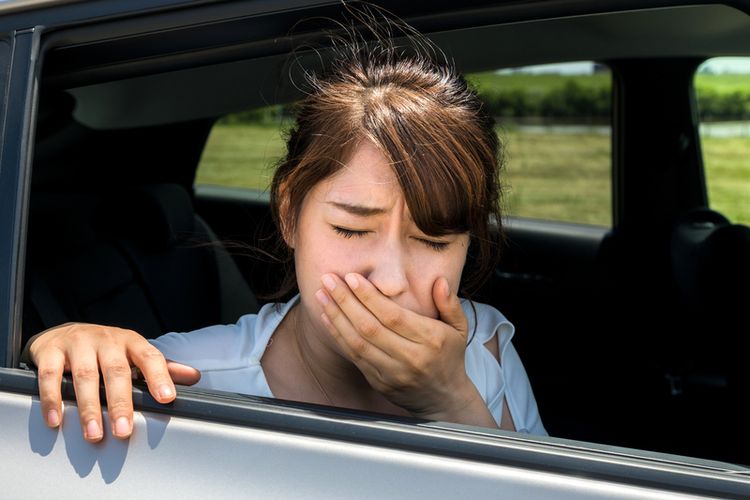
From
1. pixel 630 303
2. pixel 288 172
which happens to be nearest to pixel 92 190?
pixel 288 172

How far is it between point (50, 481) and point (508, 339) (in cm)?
93

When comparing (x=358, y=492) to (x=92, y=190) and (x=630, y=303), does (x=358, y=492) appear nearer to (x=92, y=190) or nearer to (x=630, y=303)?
(x=92, y=190)

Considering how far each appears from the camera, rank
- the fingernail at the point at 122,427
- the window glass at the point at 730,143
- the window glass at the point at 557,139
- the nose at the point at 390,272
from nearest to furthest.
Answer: the fingernail at the point at 122,427 → the nose at the point at 390,272 → the window glass at the point at 730,143 → the window glass at the point at 557,139

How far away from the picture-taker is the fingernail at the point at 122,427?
3.99ft

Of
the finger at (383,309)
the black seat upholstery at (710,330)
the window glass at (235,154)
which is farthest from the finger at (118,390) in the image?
the window glass at (235,154)

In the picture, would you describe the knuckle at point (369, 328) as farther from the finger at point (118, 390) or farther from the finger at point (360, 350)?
the finger at point (118, 390)

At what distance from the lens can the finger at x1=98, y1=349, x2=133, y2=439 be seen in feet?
4.01

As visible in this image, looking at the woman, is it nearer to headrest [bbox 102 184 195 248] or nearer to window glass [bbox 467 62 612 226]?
headrest [bbox 102 184 195 248]

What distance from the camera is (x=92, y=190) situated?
2738mm

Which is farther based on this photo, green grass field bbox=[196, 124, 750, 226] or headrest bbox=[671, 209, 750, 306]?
green grass field bbox=[196, 124, 750, 226]

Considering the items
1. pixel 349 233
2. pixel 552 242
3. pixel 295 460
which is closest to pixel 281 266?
pixel 349 233

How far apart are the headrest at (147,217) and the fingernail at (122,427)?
150 cm

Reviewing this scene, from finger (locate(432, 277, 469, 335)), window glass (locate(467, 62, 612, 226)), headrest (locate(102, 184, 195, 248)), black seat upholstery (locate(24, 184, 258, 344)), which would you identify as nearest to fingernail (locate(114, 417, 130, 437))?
finger (locate(432, 277, 469, 335))

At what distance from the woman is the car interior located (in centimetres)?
16
